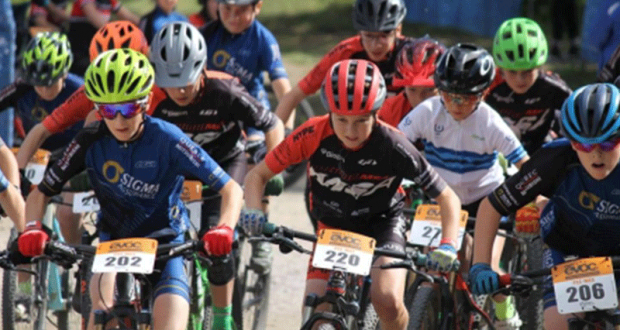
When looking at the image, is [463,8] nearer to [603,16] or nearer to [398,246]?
[603,16]

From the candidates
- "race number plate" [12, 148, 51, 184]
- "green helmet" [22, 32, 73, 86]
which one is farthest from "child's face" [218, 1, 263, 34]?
"race number plate" [12, 148, 51, 184]

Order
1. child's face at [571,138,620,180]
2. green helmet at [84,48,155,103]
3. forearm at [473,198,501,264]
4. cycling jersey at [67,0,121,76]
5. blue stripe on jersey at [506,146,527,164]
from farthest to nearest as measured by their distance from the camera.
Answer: cycling jersey at [67,0,121,76], blue stripe on jersey at [506,146,527,164], green helmet at [84,48,155,103], forearm at [473,198,501,264], child's face at [571,138,620,180]

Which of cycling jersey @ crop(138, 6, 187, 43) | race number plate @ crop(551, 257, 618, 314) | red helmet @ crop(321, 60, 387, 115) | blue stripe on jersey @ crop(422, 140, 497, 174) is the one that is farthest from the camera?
cycling jersey @ crop(138, 6, 187, 43)

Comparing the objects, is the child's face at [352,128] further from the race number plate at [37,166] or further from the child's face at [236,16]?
the child's face at [236,16]

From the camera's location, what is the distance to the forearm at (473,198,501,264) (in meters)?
7.29

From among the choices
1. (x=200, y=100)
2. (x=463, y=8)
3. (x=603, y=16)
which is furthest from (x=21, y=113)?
(x=463, y=8)

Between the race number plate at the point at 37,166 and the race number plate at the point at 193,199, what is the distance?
1281 mm

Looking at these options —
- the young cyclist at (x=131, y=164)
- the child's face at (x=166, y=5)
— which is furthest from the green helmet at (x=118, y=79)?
the child's face at (x=166, y=5)

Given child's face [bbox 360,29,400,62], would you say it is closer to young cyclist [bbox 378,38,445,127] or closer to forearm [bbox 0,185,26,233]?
young cyclist [bbox 378,38,445,127]

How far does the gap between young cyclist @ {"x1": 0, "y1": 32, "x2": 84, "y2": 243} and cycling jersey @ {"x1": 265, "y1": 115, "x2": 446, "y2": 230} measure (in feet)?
8.49

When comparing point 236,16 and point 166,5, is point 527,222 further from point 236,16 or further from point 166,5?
point 166,5

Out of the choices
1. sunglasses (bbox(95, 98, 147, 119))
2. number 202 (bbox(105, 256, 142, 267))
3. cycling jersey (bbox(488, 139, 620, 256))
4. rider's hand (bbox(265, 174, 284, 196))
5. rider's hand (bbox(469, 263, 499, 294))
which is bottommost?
rider's hand (bbox(469, 263, 499, 294))

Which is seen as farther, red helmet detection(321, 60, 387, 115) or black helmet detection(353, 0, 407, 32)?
black helmet detection(353, 0, 407, 32)

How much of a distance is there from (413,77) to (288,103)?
4.81 ft
